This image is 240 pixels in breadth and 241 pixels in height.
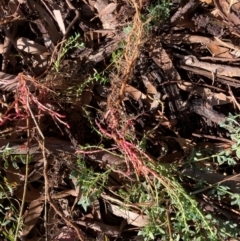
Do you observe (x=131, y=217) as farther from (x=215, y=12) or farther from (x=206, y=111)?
(x=215, y=12)

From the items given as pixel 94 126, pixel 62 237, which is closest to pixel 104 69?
pixel 94 126

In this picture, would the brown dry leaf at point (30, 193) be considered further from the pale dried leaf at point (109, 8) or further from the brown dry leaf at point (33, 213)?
the pale dried leaf at point (109, 8)

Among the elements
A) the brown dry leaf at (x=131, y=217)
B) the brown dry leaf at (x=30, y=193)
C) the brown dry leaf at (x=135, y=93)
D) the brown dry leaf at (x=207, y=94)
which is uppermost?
the brown dry leaf at (x=135, y=93)

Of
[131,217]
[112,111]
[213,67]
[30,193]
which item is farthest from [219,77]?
[30,193]

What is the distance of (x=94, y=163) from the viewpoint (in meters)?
1.66

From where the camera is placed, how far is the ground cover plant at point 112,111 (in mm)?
1596

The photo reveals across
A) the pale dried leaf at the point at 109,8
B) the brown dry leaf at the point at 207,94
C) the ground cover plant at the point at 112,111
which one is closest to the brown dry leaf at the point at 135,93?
the ground cover plant at the point at 112,111

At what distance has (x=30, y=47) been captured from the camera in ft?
5.50

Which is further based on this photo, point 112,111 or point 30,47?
point 30,47

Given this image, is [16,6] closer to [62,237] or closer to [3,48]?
[3,48]

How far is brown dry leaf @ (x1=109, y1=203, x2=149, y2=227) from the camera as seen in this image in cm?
166

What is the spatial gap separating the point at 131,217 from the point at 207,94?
18.8 inches

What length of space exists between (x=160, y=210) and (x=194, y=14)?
25.7 inches

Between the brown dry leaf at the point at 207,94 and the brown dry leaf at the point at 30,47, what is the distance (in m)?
0.47
